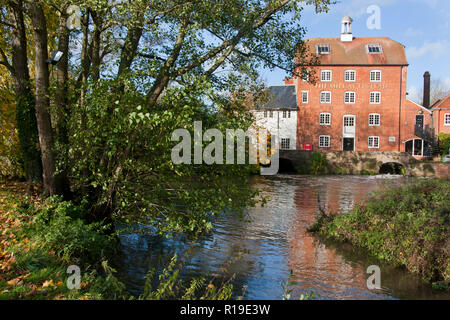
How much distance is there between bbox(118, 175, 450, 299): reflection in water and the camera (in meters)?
7.57

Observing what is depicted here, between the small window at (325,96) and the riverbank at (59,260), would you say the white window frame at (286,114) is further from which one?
the riverbank at (59,260)

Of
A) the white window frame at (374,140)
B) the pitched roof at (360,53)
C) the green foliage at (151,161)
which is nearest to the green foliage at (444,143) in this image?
the white window frame at (374,140)

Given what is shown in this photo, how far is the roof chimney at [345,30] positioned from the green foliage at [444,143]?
48.3 feet

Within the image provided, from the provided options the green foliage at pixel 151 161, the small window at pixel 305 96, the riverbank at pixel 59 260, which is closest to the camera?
the riverbank at pixel 59 260

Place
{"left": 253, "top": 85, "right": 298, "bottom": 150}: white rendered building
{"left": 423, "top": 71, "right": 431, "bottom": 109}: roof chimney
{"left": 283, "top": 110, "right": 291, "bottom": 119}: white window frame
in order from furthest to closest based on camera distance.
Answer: {"left": 423, "top": 71, "right": 431, "bottom": 109}: roof chimney, {"left": 283, "top": 110, "right": 291, "bottom": 119}: white window frame, {"left": 253, "top": 85, "right": 298, "bottom": 150}: white rendered building

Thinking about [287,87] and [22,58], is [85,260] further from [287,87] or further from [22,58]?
[287,87]

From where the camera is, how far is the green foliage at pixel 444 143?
1635 inches

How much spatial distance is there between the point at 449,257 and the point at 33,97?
10.4 meters

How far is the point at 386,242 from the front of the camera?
9211mm

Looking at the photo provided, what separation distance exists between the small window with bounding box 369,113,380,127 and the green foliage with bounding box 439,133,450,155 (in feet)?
21.6

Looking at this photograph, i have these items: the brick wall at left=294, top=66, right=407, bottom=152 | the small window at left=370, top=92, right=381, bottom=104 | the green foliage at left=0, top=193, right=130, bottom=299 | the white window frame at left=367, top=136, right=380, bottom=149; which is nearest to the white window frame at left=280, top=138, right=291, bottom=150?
the brick wall at left=294, top=66, right=407, bottom=152

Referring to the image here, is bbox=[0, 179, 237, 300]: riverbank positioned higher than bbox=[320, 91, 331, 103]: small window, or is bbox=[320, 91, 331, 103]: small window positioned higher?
bbox=[320, 91, 331, 103]: small window

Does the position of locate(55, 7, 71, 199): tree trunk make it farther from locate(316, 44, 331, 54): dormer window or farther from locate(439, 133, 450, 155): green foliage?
locate(439, 133, 450, 155): green foliage
